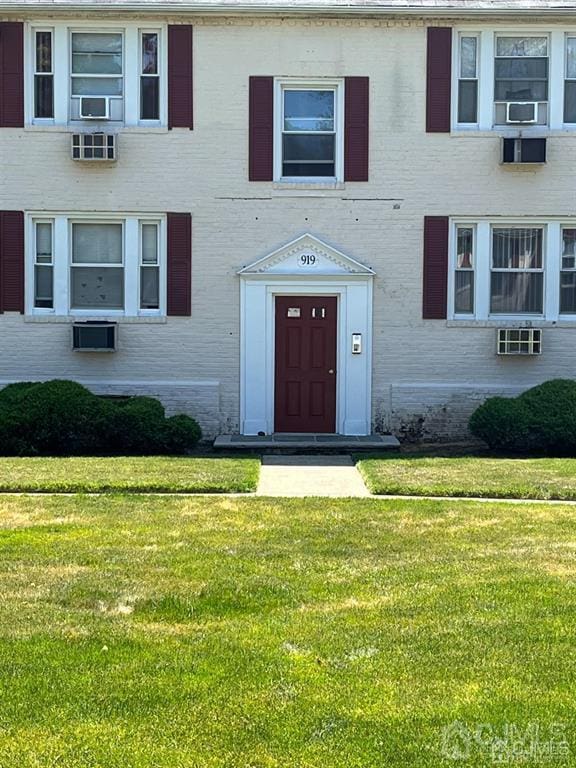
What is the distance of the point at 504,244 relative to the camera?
51.9 feet

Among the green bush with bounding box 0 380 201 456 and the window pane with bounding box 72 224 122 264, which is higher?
the window pane with bounding box 72 224 122 264

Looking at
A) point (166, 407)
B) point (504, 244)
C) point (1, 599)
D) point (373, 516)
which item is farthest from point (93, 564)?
point (504, 244)

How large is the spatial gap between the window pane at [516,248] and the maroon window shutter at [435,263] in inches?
35.3

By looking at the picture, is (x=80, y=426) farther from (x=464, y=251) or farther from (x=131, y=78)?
(x=464, y=251)

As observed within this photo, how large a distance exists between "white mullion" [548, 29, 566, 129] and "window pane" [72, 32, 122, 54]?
6.93m

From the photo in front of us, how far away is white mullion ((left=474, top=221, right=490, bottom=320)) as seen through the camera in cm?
1569

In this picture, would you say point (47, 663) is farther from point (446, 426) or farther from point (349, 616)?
point (446, 426)

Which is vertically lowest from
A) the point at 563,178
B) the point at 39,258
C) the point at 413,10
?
the point at 39,258

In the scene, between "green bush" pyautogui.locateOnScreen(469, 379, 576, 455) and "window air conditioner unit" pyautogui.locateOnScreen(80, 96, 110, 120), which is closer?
"green bush" pyautogui.locateOnScreen(469, 379, 576, 455)

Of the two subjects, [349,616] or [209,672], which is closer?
[209,672]

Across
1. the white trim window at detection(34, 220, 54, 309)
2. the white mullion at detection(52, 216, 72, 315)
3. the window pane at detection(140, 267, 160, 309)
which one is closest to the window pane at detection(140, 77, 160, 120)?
the white mullion at detection(52, 216, 72, 315)

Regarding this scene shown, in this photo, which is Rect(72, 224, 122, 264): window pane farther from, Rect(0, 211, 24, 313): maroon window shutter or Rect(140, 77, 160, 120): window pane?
Rect(140, 77, 160, 120): window pane

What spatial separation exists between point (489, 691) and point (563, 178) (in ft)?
41.0

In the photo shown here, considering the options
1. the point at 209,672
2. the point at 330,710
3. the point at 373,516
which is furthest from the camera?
the point at 373,516
